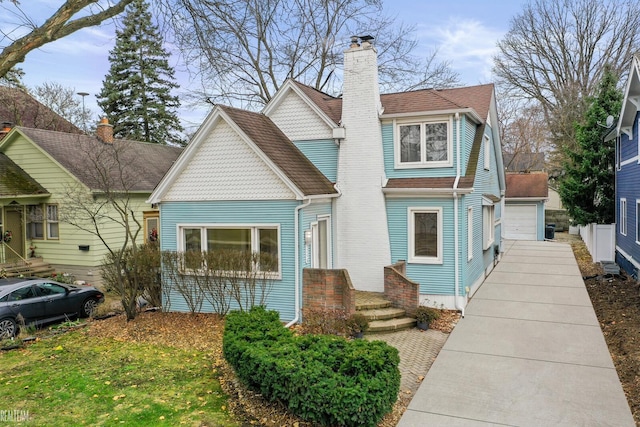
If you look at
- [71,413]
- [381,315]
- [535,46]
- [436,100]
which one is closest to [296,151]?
[436,100]

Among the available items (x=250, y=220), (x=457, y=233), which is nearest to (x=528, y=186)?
(x=457, y=233)

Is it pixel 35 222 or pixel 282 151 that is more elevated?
pixel 282 151

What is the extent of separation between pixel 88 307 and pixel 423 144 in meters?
10.9

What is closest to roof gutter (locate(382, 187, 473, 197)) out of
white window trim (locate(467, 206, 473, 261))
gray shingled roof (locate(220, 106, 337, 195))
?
white window trim (locate(467, 206, 473, 261))

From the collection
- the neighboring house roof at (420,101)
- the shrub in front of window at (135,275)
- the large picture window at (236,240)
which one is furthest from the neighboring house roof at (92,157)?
the neighboring house roof at (420,101)

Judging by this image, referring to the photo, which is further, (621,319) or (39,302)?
(39,302)

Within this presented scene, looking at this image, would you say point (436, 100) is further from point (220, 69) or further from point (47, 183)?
point (47, 183)

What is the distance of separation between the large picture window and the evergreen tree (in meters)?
14.6

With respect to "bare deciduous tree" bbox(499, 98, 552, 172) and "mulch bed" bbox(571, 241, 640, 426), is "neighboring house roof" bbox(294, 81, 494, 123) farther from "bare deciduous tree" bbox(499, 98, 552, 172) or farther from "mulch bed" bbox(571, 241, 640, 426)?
"bare deciduous tree" bbox(499, 98, 552, 172)

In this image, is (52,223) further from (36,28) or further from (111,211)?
(36,28)

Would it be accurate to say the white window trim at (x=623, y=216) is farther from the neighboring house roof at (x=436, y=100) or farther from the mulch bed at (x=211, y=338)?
the mulch bed at (x=211, y=338)

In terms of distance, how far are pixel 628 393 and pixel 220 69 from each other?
9154 mm

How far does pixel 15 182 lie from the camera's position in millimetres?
17641

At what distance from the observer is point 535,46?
120 ft
